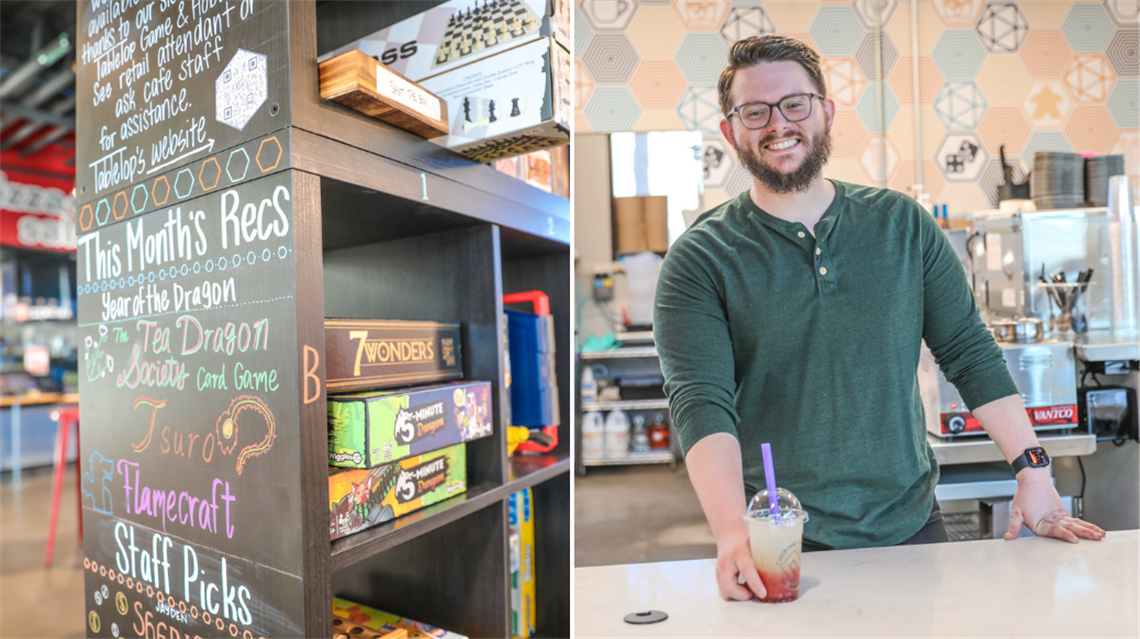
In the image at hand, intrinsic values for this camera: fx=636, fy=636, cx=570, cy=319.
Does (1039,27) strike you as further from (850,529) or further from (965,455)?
(850,529)

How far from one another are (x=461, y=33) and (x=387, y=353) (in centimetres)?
56

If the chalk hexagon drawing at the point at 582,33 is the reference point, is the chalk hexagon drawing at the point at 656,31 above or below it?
below

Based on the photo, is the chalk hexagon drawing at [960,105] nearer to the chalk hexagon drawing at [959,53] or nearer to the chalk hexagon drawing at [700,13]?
the chalk hexagon drawing at [959,53]

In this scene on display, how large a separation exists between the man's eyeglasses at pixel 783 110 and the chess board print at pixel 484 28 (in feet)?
2.29

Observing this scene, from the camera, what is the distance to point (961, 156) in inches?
133

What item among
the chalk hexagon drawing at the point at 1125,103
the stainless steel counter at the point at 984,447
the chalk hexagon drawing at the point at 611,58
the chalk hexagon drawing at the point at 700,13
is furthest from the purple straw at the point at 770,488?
the chalk hexagon drawing at the point at 611,58

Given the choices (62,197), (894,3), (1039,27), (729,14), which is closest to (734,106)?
(1039,27)

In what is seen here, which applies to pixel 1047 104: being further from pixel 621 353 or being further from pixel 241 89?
pixel 241 89

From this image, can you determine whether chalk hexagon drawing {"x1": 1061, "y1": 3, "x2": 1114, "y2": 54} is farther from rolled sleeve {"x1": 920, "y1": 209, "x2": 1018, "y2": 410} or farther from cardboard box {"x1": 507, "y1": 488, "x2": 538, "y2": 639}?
cardboard box {"x1": 507, "y1": 488, "x2": 538, "y2": 639}

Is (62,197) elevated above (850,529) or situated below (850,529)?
above

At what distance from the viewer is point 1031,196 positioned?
3.28 m

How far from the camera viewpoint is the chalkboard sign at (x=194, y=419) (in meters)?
0.89

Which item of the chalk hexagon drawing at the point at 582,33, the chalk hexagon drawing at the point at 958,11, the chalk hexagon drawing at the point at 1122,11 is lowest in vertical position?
the chalk hexagon drawing at the point at 1122,11

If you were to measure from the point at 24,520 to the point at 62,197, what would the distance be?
480cm
